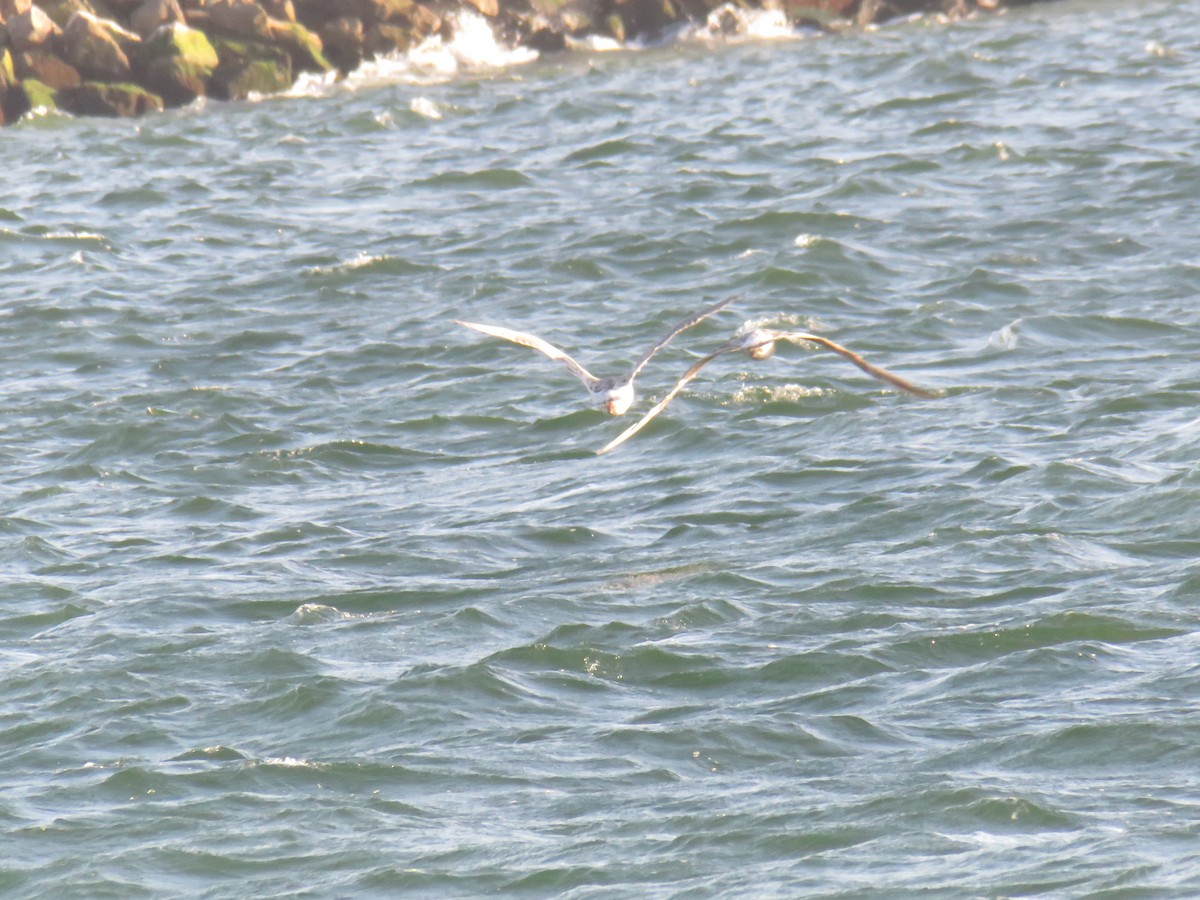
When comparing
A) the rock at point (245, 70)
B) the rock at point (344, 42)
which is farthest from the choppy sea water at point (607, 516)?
the rock at point (344, 42)

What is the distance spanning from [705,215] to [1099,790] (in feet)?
39.6

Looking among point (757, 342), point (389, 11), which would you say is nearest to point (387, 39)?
point (389, 11)

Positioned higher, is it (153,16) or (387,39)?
(153,16)

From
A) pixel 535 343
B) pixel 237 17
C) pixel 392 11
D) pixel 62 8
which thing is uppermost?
pixel 62 8

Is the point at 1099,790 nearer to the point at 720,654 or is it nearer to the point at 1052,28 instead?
the point at 720,654

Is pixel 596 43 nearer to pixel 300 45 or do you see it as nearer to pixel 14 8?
pixel 300 45

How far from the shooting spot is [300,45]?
27125 mm

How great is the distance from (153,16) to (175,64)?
686 millimetres

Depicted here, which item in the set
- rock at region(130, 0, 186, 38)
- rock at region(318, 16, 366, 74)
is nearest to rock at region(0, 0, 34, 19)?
rock at region(130, 0, 186, 38)

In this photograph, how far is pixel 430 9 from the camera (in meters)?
28.6

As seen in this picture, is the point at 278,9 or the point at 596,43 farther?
the point at 596,43

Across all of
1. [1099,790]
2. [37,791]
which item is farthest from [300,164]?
Result: [1099,790]

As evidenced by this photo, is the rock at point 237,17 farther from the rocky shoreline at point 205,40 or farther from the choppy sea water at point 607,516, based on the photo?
the choppy sea water at point 607,516

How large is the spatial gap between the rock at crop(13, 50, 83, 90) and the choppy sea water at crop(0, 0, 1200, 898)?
2.06 m
